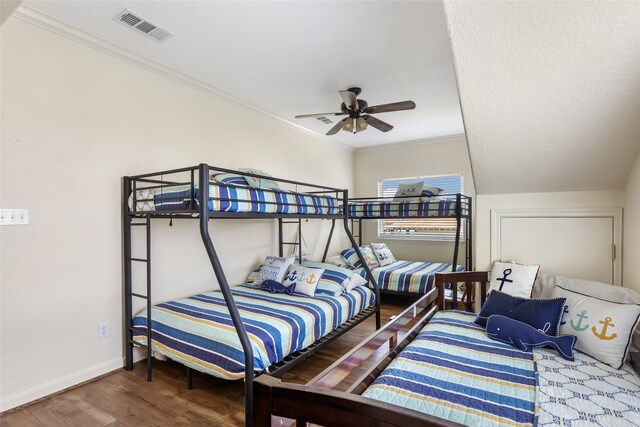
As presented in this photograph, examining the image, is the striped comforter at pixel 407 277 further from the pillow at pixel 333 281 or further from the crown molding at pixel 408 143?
the crown molding at pixel 408 143

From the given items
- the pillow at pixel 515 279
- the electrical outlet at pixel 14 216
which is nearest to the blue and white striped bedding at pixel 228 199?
the electrical outlet at pixel 14 216

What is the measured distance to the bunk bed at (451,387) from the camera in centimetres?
80

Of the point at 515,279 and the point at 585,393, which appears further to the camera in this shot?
the point at 515,279

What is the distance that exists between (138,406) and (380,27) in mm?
3009

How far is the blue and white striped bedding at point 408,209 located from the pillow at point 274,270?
157 cm

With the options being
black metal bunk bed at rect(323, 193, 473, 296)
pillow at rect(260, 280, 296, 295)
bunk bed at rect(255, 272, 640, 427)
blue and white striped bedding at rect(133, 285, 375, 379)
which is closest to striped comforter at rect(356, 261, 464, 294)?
black metal bunk bed at rect(323, 193, 473, 296)

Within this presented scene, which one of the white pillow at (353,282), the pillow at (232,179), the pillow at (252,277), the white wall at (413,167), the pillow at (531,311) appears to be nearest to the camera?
the pillow at (531,311)

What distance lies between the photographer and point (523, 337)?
1.67 m

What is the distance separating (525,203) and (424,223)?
3040 mm

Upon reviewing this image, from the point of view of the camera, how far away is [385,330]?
4.83 ft

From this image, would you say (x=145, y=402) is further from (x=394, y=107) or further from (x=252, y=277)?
(x=394, y=107)

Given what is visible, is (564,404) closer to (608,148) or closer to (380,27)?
(608,148)

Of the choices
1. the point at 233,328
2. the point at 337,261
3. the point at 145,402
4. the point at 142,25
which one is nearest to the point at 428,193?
the point at 337,261

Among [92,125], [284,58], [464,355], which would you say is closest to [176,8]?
[284,58]
